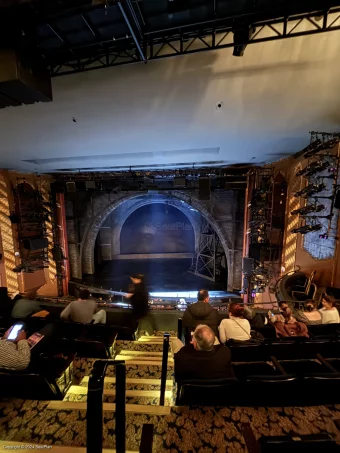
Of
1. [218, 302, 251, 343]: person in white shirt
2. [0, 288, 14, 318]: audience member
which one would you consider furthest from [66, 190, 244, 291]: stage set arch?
[218, 302, 251, 343]: person in white shirt

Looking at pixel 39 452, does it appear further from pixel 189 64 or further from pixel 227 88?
pixel 227 88

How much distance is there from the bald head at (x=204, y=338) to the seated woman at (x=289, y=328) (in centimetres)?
193

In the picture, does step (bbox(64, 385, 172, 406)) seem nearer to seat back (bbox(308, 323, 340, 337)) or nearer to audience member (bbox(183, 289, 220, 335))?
audience member (bbox(183, 289, 220, 335))

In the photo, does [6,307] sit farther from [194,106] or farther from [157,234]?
[157,234]

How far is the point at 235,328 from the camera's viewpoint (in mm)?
3143

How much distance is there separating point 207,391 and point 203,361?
262 mm

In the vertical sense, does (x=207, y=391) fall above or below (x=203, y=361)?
below

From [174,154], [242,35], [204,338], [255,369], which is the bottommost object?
[255,369]

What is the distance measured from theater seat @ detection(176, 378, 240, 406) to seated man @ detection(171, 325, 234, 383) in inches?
6.3

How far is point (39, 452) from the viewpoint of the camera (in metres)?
1.72

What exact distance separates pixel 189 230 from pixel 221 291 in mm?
5139

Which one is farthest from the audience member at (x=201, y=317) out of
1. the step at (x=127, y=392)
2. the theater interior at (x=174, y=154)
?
the step at (x=127, y=392)

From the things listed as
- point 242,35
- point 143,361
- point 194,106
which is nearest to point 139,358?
point 143,361

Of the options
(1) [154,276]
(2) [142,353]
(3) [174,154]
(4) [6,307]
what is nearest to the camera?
Result: (2) [142,353]
